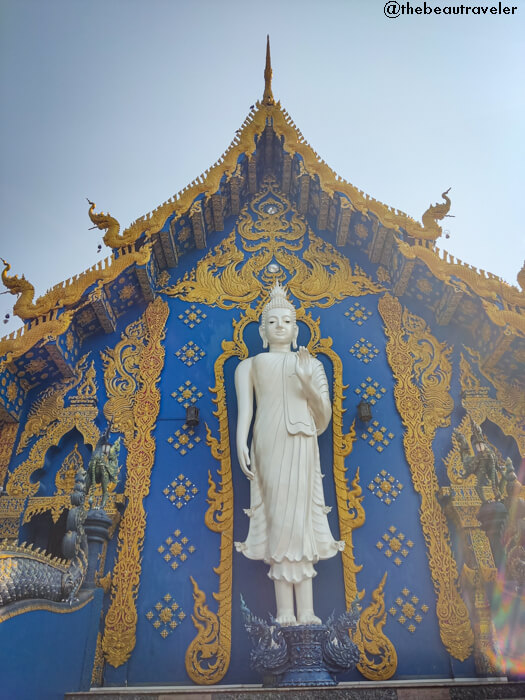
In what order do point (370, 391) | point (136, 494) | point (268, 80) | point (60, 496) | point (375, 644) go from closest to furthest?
point (375, 644)
point (60, 496)
point (136, 494)
point (370, 391)
point (268, 80)

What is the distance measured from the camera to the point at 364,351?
6242 millimetres

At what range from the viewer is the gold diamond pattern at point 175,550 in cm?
500

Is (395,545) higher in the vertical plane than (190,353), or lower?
lower

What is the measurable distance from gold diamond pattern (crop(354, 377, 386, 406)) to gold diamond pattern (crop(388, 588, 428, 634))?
6.35ft

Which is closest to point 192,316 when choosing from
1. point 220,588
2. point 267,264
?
point 267,264

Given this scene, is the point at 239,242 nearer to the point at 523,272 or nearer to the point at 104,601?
the point at 523,272

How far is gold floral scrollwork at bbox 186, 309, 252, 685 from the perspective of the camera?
457 cm

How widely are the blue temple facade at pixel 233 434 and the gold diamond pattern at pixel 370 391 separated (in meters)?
0.04

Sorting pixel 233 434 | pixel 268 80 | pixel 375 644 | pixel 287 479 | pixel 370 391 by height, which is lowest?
pixel 375 644

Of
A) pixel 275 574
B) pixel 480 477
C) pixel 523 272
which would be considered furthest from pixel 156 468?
pixel 523 272

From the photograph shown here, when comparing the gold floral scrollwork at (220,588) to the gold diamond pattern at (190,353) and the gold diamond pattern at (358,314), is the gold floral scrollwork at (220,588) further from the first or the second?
the gold diamond pattern at (358,314)

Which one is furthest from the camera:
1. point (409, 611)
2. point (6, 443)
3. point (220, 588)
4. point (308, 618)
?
point (6, 443)

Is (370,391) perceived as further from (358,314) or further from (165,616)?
(165,616)

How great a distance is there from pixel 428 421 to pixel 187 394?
2573mm
